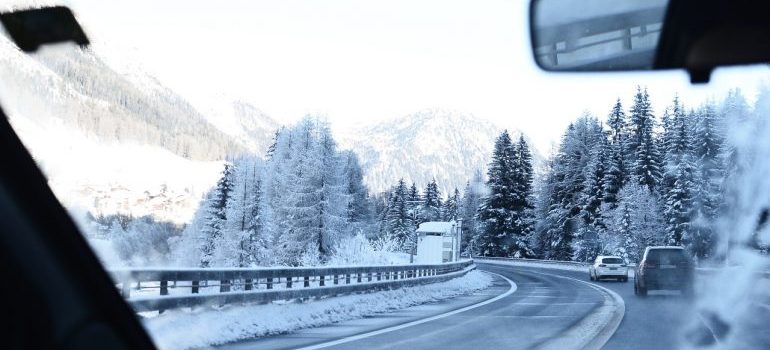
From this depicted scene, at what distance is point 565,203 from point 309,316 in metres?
72.9

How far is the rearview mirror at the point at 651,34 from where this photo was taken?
105 inches

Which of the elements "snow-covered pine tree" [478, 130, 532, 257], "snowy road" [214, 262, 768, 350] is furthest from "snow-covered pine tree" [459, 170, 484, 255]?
"snowy road" [214, 262, 768, 350]

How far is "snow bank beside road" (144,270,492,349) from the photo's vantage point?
1014cm

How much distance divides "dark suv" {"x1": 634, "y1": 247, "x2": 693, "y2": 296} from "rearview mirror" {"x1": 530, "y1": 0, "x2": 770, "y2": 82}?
21.6m

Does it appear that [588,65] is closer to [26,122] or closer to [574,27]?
[574,27]

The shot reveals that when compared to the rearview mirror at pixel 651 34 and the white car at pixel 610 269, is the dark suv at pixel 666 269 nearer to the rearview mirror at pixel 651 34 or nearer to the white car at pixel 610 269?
A: the white car at pixel 610 269

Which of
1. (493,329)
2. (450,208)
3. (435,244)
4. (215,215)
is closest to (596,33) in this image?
(493,329)

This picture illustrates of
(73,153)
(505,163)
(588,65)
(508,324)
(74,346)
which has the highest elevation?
(505,163)

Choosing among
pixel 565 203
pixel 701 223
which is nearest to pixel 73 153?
pixel 701 223

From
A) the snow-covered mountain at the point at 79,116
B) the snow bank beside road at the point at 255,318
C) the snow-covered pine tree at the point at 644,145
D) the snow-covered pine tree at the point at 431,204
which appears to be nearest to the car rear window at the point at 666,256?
the snow bank beside road at the point at 255,318

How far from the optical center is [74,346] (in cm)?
186

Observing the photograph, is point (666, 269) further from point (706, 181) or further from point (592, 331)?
point (706, 181)

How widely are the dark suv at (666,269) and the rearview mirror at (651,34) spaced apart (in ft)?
70.8

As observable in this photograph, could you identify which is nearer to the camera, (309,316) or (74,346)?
(74,346)
